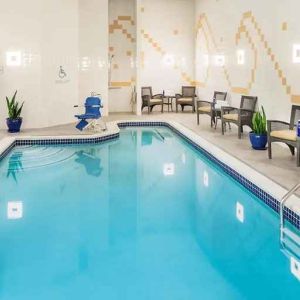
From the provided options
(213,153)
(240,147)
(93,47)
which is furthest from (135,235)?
(93,47)

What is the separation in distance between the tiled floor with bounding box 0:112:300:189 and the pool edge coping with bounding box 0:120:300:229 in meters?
0.13

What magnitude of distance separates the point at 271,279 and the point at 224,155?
349 cm

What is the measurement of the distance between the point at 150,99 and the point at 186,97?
3.67 feet

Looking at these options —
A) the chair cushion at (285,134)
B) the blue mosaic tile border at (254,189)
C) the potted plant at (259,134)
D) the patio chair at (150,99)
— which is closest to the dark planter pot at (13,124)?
the blue mosaic tile border at (254,189)

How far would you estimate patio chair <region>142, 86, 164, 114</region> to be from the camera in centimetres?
1273

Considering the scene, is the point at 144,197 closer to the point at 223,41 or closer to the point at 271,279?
the point at 271,279

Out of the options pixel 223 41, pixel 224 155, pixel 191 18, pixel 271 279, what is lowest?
pixel 271 279

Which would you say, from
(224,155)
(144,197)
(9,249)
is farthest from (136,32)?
(9,249)

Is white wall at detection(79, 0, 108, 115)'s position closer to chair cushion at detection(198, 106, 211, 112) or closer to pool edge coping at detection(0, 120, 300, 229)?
pool edge coping at detection(0, 120, 300, 229)

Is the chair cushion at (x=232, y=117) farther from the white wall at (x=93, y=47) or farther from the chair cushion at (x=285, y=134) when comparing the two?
the white wall at (x=93, y=47)

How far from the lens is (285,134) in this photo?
19.0 feet

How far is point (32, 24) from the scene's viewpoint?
948cm

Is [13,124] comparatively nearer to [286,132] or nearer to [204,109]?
[204,109]

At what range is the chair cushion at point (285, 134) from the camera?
18.5 ft
